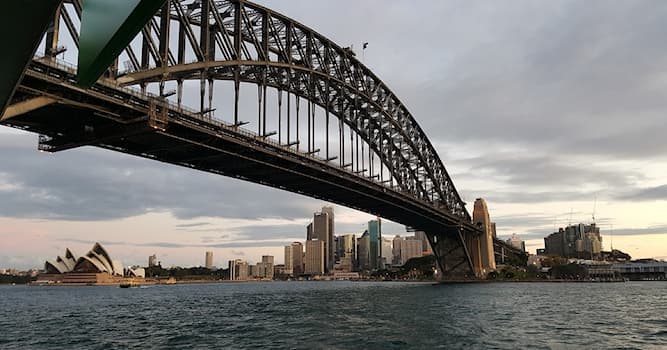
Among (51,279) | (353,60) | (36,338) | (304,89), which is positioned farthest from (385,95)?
(51,279)

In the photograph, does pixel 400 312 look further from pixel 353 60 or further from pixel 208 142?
pixel 353 60

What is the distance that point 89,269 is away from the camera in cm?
14788

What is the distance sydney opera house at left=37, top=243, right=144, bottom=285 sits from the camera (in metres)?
146

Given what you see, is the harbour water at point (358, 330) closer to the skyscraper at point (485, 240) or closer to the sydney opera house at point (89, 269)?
the skyscraper at point (485, 240)

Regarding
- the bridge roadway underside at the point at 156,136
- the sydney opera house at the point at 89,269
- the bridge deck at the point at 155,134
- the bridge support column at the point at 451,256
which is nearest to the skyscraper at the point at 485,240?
the bridge support column at the point at 451,256

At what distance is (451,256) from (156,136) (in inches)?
3555

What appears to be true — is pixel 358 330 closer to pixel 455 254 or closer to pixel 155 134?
pixel 155 134

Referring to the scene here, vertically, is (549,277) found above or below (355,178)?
below

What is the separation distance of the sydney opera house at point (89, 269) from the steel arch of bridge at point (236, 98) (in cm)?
9818

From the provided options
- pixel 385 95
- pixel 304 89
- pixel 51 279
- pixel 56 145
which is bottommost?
pixel 51 279

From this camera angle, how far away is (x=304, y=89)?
63.0 m

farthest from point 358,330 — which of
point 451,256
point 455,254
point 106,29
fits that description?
point 451,256

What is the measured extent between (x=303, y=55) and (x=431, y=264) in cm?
12434

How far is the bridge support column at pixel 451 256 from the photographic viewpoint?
111 m
